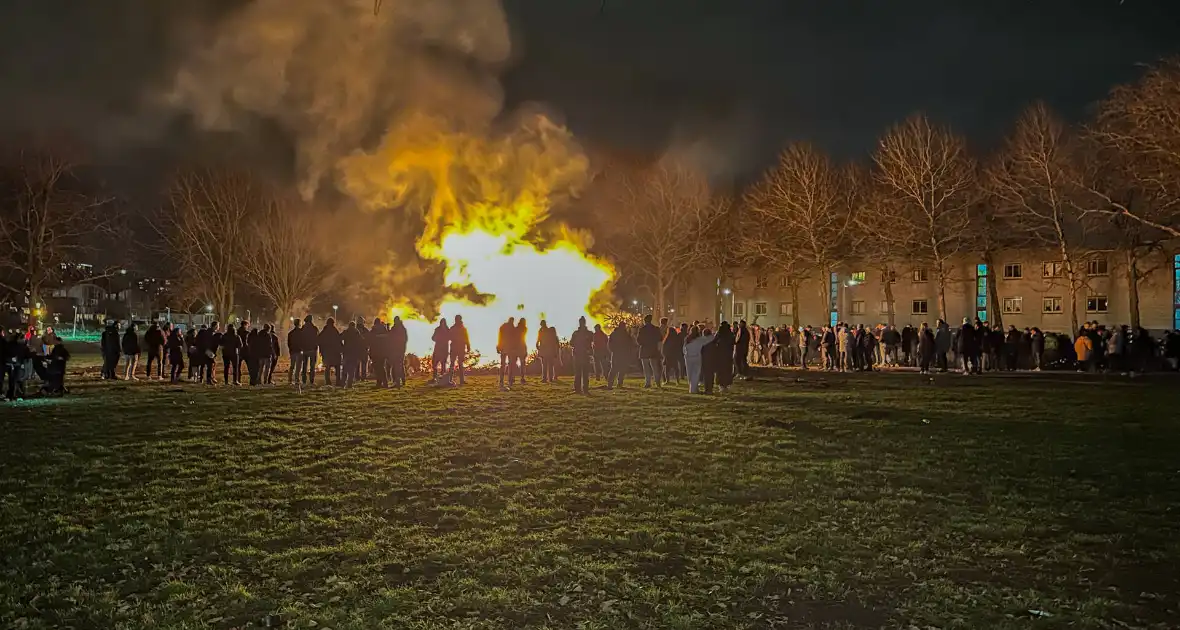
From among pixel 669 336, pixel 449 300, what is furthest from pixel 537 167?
pixel 669 336

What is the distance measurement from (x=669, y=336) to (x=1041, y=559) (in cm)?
1463

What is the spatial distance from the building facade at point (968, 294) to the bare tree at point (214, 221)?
1029 inches

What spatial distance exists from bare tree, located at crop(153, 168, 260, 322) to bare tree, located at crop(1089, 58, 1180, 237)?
33744 mm

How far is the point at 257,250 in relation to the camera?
123 ft

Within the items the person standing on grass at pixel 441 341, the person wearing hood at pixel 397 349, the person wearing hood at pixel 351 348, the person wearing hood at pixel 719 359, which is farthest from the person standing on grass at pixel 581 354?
the person wearing hood at pixel 351 348

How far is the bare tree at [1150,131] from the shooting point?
2686cm

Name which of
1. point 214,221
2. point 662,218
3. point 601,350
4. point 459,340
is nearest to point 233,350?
point 459,340

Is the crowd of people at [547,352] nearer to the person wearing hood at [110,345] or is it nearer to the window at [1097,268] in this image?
the person wearing hood at [110,345]

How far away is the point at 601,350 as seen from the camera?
22.6m

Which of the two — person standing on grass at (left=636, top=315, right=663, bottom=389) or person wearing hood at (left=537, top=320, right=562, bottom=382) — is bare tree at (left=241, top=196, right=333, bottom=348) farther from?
person standing on grass at (left=636, top=315, right=663, bottom=389)

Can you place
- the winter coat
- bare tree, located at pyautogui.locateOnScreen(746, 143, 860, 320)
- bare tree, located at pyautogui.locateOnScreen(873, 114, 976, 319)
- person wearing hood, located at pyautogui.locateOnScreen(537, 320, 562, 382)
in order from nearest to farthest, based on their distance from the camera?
person wearing hood, located at pyautogui.locateOnScreen(537, 320, 562, 382) < the winter coat < bare tree, located at pyautogui.locateOnScreen(873, 114, 976, 319) < bare tree, located at pyautogui.locateOnScreen(746, 143, 860, 320)

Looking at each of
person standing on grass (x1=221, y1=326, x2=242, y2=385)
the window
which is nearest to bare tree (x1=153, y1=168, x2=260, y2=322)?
person standing on grass (x1=221, y1=326, x2=242, y2=385)

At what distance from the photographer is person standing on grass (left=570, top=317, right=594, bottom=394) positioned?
1908 centimetres

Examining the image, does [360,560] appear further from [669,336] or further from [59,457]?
[669,336]
